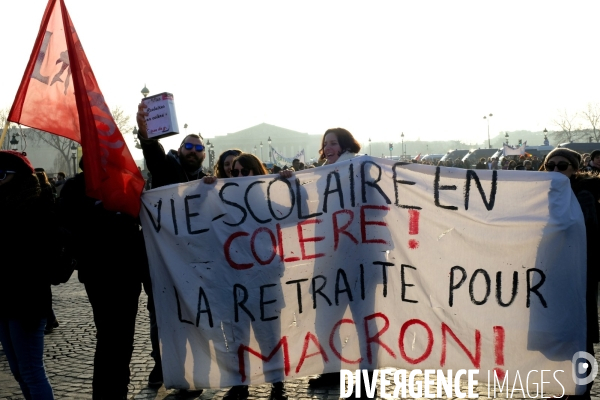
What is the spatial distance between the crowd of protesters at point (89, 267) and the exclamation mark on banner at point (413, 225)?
36.3 inches

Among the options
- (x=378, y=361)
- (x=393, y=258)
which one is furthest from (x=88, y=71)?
(x=378, y=361)

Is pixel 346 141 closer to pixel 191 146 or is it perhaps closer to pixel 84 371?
pixel 191 146

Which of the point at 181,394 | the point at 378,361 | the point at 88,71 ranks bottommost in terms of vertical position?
the point at 181,394

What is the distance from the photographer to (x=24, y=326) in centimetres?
418

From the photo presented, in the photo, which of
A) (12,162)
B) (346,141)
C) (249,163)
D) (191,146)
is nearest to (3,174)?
(12,162)

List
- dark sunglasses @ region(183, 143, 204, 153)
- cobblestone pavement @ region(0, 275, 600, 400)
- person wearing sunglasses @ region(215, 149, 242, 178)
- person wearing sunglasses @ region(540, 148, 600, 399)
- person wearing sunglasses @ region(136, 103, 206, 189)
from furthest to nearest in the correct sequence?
person wearing sunglasses @ region(215, 149, 242, 178) → dark sunglasses @ region(183, 143, 204, 153) → cobblestone pavement @ region(0, 275, 600, 400) → person wearing sunglasses @ region(136, 103, 206, 189) → person wearing sunglasses @ region(540, 148, 600, 399)

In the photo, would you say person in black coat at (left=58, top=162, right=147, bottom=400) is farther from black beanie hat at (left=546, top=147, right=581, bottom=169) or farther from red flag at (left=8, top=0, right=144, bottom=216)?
black beanie hat at (left=546, top=147, right=581, bottom=169)

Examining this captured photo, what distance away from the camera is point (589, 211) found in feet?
14.8

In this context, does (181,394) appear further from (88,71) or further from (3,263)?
(88,71)

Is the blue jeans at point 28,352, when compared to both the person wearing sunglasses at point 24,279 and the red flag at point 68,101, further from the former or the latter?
the red flag at point 68,101

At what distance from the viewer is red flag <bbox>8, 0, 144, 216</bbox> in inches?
183

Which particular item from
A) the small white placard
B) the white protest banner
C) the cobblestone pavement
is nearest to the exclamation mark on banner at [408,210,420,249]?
the white protest banner

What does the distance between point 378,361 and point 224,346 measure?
1.09m

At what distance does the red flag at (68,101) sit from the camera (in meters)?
4.66
